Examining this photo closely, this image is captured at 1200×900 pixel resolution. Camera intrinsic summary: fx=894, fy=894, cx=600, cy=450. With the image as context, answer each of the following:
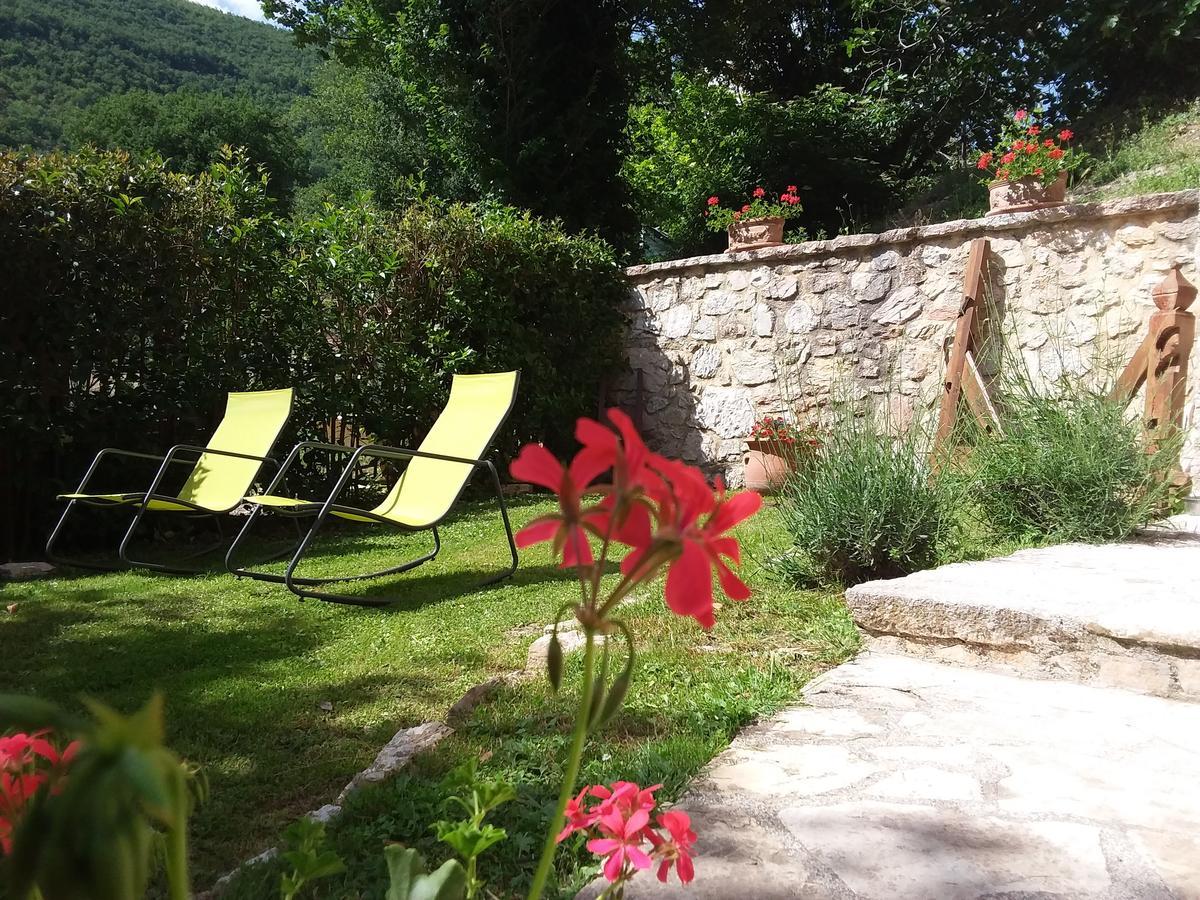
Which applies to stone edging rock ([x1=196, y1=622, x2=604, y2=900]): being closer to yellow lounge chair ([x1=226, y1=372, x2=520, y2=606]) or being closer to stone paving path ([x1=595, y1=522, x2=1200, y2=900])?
stone paving path ([x1=595, y1=522, x2=1200, y2=900])

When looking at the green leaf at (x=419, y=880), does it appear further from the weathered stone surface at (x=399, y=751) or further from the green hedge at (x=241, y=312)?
the green hedge at (x=241, y=312)

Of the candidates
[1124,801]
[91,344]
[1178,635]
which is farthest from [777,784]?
[91,344]

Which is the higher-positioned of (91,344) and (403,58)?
(403,58)

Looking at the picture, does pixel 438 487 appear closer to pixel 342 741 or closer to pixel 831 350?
pixel 342 741

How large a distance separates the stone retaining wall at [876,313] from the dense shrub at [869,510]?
271mm

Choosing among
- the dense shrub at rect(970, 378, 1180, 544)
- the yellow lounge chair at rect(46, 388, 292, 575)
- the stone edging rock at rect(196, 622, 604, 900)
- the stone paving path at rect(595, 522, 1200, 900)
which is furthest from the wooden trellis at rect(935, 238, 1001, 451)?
the yellow lounge chair at rect(46, 388, 292, 575)

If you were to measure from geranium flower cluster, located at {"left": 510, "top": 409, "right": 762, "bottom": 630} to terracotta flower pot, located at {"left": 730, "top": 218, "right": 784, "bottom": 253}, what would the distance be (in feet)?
22.9

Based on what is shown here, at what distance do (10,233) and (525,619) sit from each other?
3597mm

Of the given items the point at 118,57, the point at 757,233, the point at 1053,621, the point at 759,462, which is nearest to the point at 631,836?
the point at 1053,621

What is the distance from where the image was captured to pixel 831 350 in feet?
21.6

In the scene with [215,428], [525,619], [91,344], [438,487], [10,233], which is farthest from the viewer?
[215,428]

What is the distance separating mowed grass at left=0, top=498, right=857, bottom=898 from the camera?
5.62 ft

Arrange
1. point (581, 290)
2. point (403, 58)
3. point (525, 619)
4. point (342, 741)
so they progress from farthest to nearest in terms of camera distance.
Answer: point (403, 58) < point (581, 290) < point (525, 619) < point (342, 741)

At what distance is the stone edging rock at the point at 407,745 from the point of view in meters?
1.51
